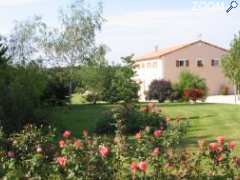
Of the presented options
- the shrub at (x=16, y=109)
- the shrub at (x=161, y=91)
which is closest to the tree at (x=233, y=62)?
the shrub at (x=161, y=91)

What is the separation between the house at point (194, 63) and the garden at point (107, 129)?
1459cm

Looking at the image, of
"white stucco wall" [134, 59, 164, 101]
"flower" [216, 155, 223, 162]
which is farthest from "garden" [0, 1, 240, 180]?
"white stucco wall" [134, 59, 164, 101]

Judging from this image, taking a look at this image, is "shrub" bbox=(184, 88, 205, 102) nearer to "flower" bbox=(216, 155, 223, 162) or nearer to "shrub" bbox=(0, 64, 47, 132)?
"shrub" bbox=(0, 64, 47, 132)

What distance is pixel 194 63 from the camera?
6303 cm

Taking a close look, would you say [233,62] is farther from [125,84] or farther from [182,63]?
[182,63]

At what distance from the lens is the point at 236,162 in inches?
267

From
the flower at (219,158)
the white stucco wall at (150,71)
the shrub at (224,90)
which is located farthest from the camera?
the shrub at (224,90)

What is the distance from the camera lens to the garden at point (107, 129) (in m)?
6.22

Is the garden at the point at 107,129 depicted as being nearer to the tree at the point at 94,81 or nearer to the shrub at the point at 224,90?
the tree at the point at 94,81

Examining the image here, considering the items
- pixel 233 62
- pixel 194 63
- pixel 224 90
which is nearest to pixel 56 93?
pixel 233 62

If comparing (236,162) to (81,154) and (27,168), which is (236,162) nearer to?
(81,154)

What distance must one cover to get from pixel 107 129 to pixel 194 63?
47.1 m

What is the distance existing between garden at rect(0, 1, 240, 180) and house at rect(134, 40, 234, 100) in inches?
574

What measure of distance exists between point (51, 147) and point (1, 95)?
8896 mm
